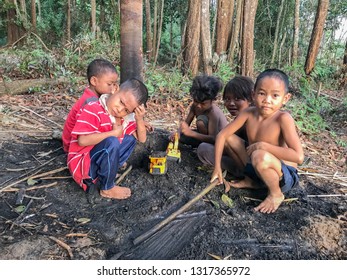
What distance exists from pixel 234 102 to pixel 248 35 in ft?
14.7

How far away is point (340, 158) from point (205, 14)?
3897 millimetres

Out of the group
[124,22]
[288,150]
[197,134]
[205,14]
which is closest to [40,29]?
[205,14]

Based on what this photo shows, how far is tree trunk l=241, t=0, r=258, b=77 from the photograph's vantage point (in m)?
6.84

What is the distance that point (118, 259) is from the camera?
1974 mm

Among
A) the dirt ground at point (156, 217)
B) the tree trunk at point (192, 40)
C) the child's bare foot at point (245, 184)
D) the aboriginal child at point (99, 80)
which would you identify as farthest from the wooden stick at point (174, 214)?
the tree trunk at point (192, 40)

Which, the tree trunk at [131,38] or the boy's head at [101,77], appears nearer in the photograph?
the boy's head at [101,77]

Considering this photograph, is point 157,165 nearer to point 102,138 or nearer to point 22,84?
point 102,138

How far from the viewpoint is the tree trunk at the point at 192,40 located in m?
6.52

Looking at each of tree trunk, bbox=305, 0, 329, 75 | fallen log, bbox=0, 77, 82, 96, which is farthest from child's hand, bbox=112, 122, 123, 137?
tree trunk, bbox=305, 0, 329, 75

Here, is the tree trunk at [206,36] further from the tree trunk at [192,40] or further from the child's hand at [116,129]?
the child's hand at [116,129]

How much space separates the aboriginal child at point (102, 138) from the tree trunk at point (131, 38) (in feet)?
3.19

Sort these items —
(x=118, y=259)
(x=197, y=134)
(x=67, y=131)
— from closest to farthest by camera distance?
1. (x=118, y=259)
2. (x=67, y=131)
3. (x=197, y=134)

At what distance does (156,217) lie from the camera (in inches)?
95.1

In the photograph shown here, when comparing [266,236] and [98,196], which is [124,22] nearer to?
[98,196]
